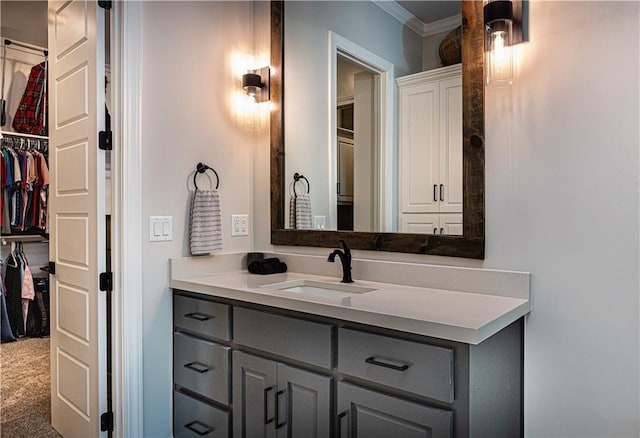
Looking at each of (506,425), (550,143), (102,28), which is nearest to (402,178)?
(550,143)

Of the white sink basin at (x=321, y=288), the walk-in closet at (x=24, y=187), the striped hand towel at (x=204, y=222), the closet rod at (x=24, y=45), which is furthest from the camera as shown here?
the closet rod at (x=24, y=45)

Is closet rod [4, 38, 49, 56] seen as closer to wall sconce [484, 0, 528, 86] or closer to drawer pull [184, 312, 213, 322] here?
drawer pull [184, 312, 213, 322]

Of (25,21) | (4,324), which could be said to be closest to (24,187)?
(4,324)

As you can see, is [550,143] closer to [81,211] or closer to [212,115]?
[212,115]

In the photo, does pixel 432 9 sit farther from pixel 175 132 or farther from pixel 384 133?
pixel 175 132

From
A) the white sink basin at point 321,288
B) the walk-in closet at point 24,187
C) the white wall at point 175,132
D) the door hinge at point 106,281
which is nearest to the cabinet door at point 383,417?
the white sink basin at point 321,288

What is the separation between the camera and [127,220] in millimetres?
1875

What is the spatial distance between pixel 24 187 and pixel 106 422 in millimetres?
3012

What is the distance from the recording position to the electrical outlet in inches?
92.5

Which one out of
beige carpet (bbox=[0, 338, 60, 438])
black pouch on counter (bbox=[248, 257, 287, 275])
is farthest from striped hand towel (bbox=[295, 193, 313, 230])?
beige carpet (bbox=[0, 338, 60, 438])

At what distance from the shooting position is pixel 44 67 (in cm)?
438

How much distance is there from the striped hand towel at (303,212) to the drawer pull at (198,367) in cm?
82

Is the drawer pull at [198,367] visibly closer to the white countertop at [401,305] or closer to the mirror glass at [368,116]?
the white countertop at [401,305]

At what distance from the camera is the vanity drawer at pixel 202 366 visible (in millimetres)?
1828
